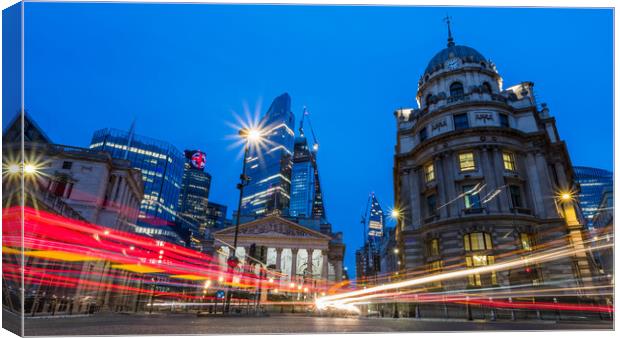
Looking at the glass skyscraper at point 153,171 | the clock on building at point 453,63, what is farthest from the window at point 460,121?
the glass skyscraper at point 153,171

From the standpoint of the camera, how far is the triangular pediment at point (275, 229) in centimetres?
7044

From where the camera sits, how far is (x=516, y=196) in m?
30.9

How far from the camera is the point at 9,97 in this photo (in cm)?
874

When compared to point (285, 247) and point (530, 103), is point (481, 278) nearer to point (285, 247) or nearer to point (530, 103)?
point (530, 103)

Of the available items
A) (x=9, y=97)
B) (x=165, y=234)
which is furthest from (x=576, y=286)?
(x=165, y=234)

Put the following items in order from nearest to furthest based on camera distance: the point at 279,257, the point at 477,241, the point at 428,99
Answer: the point at 477,241 → the point at 428,99 → the point at 279,257

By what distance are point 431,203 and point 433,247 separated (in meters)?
4.74

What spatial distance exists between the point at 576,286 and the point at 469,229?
8092mm

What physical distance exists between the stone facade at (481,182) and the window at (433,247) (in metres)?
0.08

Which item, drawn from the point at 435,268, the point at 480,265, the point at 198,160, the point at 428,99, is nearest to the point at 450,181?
the point at 480,265

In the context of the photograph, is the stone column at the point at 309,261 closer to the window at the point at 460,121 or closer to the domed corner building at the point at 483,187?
the domed corner building at the point at 483,187

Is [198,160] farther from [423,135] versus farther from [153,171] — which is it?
[153,171]

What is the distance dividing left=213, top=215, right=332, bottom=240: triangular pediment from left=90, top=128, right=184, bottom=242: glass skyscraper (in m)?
72.0

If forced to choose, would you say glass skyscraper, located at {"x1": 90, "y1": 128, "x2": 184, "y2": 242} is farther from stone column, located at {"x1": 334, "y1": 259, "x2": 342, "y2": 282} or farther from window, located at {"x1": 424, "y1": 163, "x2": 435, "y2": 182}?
window, located at {"x1": 424, "y1": 163, "x2": 435, "y2": 182}
